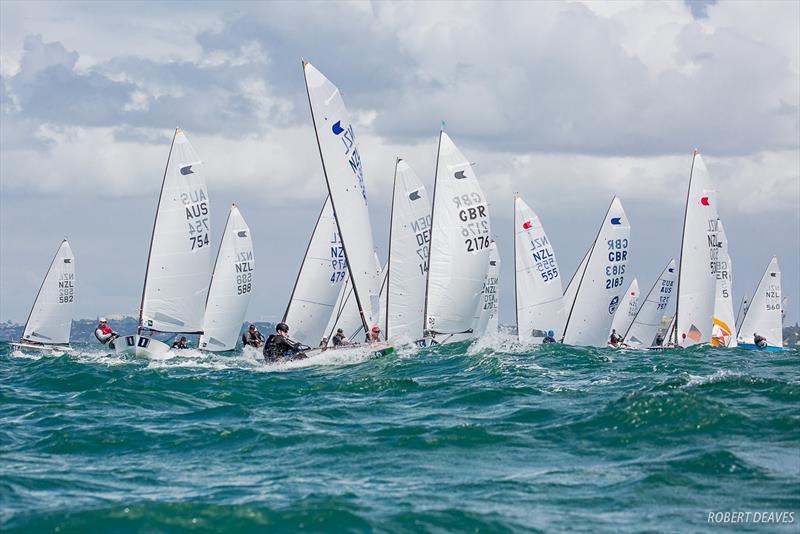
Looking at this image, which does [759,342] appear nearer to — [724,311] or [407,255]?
[724,311]

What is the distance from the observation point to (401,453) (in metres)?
16.2

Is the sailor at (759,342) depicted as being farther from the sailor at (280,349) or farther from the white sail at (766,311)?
the sailor at (280,349)

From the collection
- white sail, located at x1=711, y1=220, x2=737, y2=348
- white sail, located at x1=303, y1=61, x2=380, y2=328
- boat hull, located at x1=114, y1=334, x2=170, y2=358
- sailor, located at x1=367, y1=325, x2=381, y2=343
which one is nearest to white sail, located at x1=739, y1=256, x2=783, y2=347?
white sail, located at x1=711, y1=220, x2=737, y2=348

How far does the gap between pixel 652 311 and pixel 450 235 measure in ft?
79.9

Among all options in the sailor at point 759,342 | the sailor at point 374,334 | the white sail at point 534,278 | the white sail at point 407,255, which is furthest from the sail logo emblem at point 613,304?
the sailor at point 374,334

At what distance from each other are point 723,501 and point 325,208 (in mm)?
29170

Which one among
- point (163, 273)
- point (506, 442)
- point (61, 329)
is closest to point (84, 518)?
point (506, 442)

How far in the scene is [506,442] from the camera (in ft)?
55.6

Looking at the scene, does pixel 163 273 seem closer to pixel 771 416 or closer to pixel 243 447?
pixel 243 447

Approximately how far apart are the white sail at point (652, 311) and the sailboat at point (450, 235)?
22832 mm

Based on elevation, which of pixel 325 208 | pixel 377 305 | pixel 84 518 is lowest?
pixel 84 518

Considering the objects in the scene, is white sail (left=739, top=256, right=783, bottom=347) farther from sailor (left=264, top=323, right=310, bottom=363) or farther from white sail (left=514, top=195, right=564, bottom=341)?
sailor (left=264, top=323, right=310, bottom=363)

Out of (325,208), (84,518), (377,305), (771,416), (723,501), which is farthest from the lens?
(325,208)

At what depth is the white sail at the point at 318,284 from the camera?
134 feet
